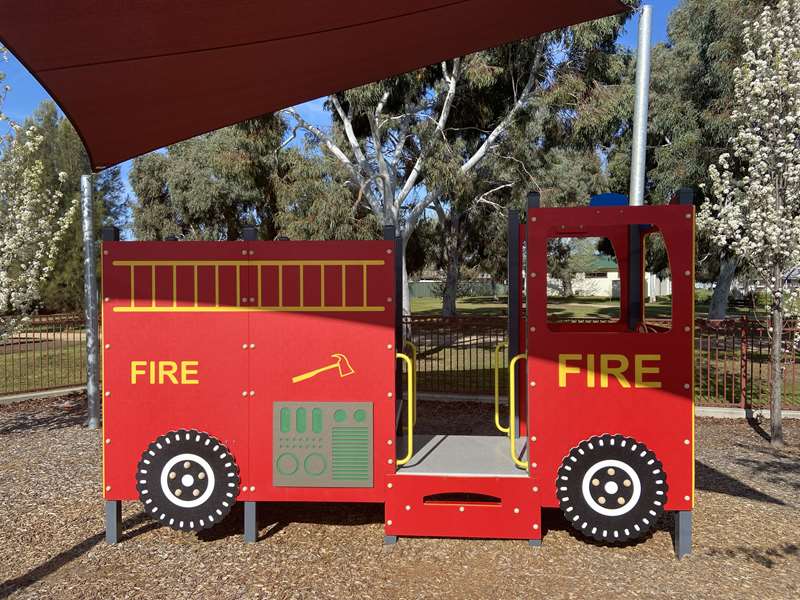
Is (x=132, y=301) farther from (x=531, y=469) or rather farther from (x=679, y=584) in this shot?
(x=679, y=584)


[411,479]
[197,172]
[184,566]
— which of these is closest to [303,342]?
[411,479]

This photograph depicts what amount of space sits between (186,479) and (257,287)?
1390 millimetres

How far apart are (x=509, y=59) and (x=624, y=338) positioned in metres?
12.8

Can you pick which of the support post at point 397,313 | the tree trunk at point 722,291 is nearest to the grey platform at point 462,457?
the support post at point 397,313

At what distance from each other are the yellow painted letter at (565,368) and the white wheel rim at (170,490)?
2.43 meters

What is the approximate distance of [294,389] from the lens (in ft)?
12.8

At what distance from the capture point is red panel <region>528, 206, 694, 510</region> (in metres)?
3.69

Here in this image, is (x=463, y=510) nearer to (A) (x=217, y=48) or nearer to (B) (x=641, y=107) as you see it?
(A) (x=217, y=48)

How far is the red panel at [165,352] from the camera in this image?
12.8ft

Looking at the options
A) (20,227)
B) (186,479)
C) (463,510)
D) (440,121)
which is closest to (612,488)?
(463,510)

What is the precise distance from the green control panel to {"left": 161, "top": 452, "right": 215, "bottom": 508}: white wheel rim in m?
0.43

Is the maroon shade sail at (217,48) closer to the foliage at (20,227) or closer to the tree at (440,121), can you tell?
the foliage at (20,227)

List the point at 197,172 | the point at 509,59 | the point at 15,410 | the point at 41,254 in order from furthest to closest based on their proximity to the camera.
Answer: the point at 197,172 → the point at 509,59 → the point at 15,410 → the point at 41,254

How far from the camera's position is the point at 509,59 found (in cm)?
1466
